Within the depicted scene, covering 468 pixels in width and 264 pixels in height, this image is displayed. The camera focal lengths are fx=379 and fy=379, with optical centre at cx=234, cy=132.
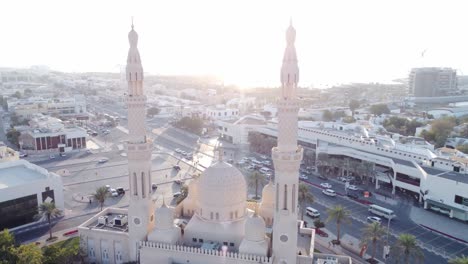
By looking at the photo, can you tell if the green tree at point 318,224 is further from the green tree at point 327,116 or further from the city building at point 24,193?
the green tree at point 327,116

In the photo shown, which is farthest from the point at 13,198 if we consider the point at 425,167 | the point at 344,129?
the point at 344,129

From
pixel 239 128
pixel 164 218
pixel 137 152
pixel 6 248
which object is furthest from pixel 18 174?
pixel 239 128

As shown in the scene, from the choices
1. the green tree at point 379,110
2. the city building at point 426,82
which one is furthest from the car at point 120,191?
the city building at point 426,82

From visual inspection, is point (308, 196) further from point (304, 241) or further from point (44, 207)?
point (44, 207)

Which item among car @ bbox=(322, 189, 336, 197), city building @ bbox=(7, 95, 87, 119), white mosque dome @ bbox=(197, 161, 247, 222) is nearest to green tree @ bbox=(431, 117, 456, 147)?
car @ bbox=(322, 189, 336, 197)

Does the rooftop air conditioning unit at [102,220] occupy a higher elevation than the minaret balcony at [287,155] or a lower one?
lower

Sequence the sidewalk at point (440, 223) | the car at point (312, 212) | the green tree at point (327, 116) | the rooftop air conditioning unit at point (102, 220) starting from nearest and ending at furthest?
the rooftop air conditioning unit at point (102, 220) → the sidewalk at point (440, 223) → the car at point (312, 212) → the green tree at point (327, 116)

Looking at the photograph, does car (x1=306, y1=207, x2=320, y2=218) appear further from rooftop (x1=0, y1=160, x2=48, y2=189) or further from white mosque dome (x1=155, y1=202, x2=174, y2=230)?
rooftop (x1=0, y1=160, x2=48, y2=189)

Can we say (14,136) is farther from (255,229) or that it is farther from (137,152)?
(255,229)
